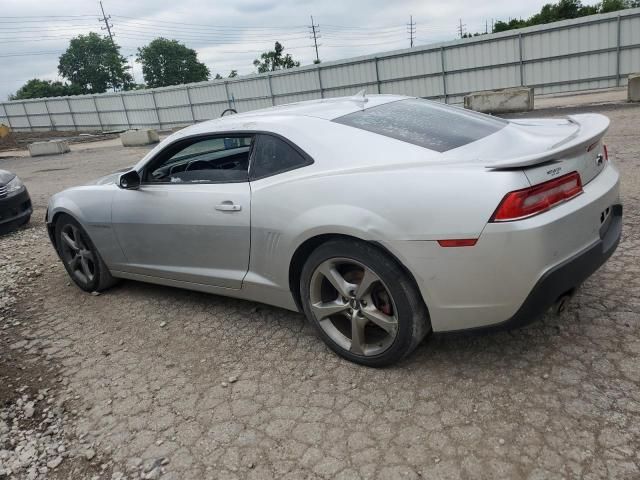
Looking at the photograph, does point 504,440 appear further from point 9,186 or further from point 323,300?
point 9,186

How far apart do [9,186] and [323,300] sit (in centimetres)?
633

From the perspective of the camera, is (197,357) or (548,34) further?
(548,34)

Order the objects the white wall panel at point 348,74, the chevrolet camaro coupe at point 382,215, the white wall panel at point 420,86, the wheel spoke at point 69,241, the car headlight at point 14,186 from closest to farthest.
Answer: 1. the chevrolet camaro coupe at point 382,215
2. the wheel spoke at point 69,241
3. the car headlight at point 14,186
4. the white wall panel at point 420,86
5. the white wall panel at point 348,74

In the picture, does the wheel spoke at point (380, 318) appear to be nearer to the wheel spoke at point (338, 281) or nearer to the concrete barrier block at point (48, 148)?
the wheel spoke at point (338, 281)

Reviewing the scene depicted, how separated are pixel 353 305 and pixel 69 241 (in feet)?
9.95

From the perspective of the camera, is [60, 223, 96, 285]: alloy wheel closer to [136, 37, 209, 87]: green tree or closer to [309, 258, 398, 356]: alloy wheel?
[309, 258, 398, 356]: alloy wheel

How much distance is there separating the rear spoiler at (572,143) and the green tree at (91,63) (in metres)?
82.0

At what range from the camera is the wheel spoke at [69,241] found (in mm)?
4512

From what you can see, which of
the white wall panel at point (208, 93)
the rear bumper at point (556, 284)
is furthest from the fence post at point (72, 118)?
the rear bumper at point (556, 284)

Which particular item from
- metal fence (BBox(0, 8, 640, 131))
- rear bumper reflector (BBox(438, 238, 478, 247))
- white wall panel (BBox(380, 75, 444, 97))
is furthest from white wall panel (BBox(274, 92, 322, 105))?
rear bumper reflector (BBox(438, 238, 478, 247))

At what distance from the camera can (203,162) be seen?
3.81m

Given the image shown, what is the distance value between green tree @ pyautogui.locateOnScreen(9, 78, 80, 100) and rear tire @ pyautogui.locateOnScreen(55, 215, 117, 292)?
7385cm

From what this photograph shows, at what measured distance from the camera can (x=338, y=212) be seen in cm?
260

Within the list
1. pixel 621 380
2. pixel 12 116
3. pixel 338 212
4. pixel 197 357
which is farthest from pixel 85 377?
pixel 12 116
